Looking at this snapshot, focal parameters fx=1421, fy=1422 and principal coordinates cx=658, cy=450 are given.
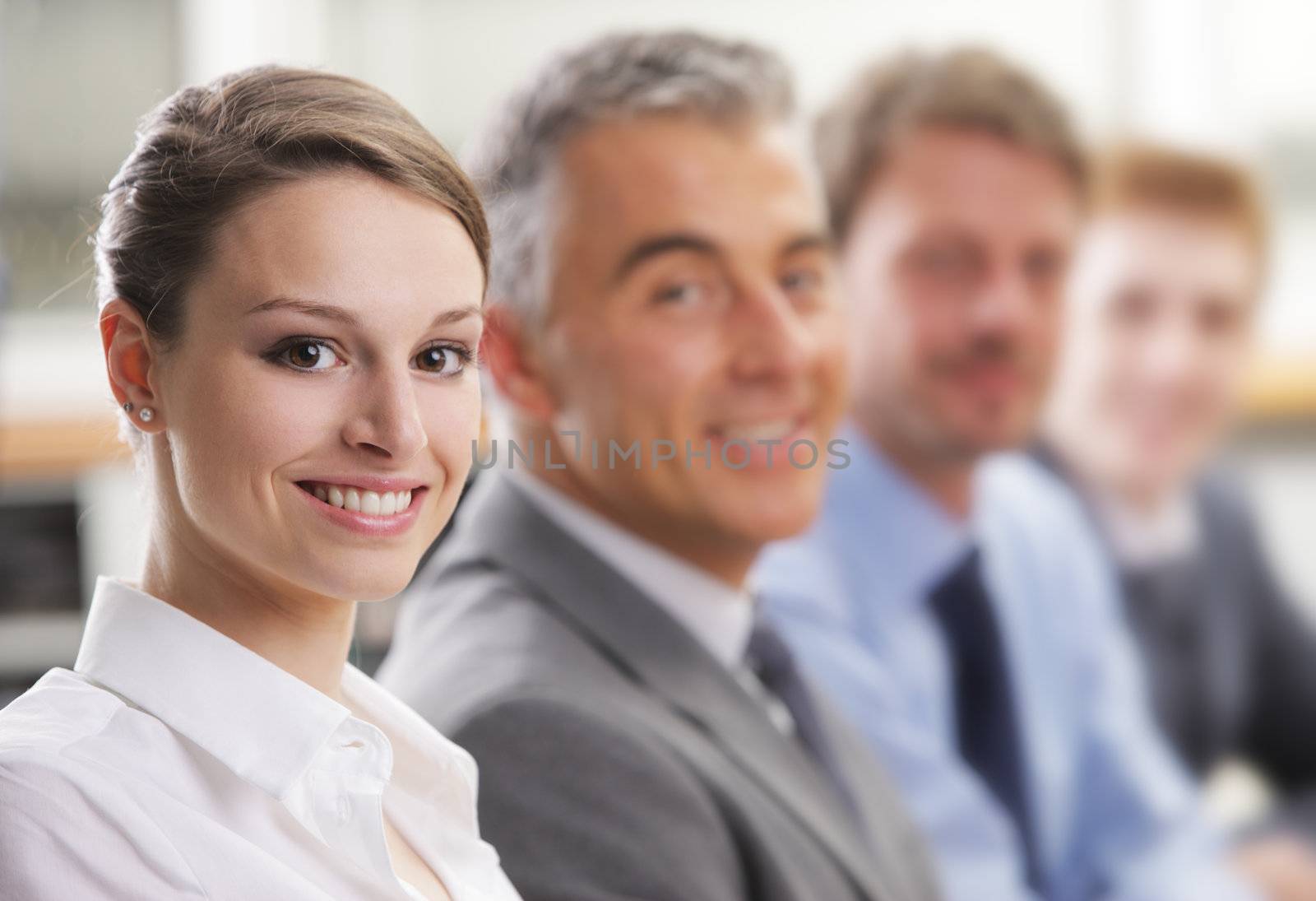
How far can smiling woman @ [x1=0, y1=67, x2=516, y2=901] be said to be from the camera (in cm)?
26

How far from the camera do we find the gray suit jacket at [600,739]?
0.42 metres

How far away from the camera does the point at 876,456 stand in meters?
0.83

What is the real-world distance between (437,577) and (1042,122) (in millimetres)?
520

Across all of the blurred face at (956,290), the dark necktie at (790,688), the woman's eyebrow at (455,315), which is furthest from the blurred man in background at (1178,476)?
the woman's eyebrow at (455,315)

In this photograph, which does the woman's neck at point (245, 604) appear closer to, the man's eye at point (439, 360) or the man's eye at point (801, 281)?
the man's eye at point (439, 360)

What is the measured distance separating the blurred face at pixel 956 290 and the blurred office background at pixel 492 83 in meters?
0.40

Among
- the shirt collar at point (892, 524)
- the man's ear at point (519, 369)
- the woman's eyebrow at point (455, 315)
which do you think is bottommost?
the shirt collar at point (892, 524)

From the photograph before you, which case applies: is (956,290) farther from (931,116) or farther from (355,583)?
(355,583)

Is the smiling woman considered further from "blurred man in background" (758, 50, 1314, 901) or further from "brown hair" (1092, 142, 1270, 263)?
"brown hair" (1092, 142, 1270, 263)

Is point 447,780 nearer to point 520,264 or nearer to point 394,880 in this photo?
point 394,880

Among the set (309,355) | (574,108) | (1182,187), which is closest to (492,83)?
(1182,187)

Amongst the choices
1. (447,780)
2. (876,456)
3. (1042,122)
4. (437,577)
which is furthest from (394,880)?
(1042,122)

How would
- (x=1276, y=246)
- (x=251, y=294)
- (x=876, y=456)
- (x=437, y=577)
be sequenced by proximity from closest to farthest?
1. (x=251, y=294)
2. (x=437, y=577)
3. (x=876, y=456)
4. (x=1276, y=246)

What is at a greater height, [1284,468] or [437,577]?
[437,577]
